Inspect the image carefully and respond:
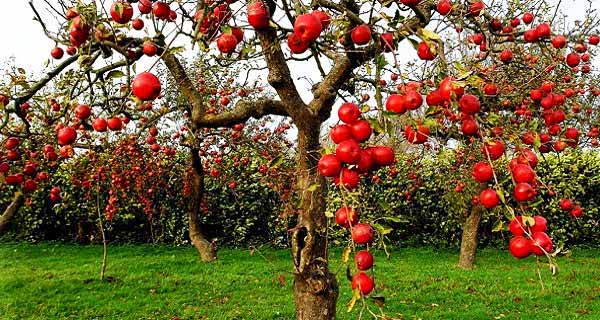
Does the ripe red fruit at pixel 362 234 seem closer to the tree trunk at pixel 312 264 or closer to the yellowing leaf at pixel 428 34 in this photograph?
the yellowing leaf at pixel 428 34

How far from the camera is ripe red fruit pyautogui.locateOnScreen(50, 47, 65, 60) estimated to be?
10.8ft

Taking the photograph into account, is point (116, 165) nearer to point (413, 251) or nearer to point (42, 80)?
point (413, 251)

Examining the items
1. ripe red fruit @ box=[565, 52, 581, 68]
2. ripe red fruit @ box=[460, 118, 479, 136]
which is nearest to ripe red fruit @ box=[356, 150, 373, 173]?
ripe red fruit @ box=[460, 118, 479, 136]

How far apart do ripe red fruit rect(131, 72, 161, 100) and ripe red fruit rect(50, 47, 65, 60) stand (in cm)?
175

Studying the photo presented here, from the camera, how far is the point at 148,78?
5.99 feet

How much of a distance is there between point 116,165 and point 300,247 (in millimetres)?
6239

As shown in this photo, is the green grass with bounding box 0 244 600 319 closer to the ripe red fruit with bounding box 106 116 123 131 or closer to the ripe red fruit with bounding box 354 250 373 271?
the ripe red fruit with bounding box 106 116 123 131

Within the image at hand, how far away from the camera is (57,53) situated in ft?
10.9

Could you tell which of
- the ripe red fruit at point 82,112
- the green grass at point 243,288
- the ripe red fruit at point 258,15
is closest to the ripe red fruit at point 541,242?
the ripe red fruit at point 258,15

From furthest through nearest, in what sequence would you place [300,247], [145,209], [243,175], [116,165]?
[243,175] < [145,209] < [116,165] < [300,247]

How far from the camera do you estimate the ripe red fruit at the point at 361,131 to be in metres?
1.54

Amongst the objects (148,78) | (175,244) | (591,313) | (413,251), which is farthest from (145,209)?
(148,78)

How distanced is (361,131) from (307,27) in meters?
0.32

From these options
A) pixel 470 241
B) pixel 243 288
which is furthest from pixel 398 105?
pixel 470 241
